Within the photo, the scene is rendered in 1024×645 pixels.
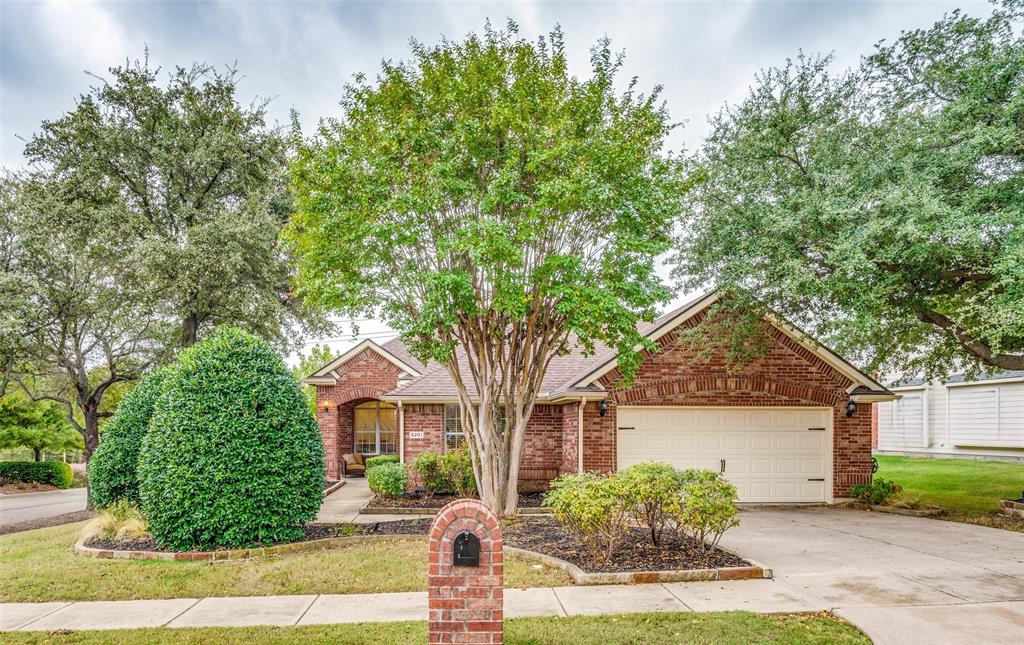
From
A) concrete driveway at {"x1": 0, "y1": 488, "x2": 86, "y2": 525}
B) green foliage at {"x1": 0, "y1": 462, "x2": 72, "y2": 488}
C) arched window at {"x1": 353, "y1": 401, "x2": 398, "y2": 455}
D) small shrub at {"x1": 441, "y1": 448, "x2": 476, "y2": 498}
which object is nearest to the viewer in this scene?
small shrub at {"x1": 441, "y1": 448, "x2": 476, "y2": 498}

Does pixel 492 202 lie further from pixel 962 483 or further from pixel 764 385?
pixel 962 483

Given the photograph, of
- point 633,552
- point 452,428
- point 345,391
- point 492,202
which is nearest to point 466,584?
point 633,552

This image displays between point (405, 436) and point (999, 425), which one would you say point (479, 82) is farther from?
point (999, 425)

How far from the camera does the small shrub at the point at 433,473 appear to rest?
1311cm

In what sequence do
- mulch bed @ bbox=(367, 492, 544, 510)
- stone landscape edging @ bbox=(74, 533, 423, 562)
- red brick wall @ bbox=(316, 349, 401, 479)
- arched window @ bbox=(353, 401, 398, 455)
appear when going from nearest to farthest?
stone landscape edging @ bbox=(74, 533, 423, 562) < mulch bed @ bbox=(367, 492, 544, 510) < red brick wall @ bbox=(316, 349, 401, 479) < arched window @ bbox=(353, 401, 398, 455)

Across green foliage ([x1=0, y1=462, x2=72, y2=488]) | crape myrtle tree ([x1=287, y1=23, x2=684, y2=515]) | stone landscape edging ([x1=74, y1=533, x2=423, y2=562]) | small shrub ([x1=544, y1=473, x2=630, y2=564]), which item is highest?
crape myrtle tree ([x1=287, y1=23, x2=684, y2=515])

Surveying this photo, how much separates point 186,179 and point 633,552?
534 inches

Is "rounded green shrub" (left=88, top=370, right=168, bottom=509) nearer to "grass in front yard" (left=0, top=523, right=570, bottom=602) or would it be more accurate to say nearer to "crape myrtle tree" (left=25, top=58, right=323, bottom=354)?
"grass in front yard" (left=0, top=523, right=570, bottom=602)

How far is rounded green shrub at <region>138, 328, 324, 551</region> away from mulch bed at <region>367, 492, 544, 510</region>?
344cm

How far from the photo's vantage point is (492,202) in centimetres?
938

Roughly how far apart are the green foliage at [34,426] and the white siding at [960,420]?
31716 millimetres

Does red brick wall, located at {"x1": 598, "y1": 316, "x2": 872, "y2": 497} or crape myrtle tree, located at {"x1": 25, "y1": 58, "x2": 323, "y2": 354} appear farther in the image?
crape myrtle tree, located at {"x1": 25, "y1": 58, "x2": 323, "y2": 354}

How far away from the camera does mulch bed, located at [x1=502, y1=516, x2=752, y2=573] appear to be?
24.1 ft

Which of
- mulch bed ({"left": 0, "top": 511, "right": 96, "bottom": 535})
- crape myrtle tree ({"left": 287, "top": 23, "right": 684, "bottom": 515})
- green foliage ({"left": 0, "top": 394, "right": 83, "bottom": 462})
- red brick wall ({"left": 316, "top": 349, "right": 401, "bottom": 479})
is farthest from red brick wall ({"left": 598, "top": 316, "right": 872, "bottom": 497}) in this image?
green foliage ({"left": 0, "top": 394, "right": 83, "bottom": 462})
